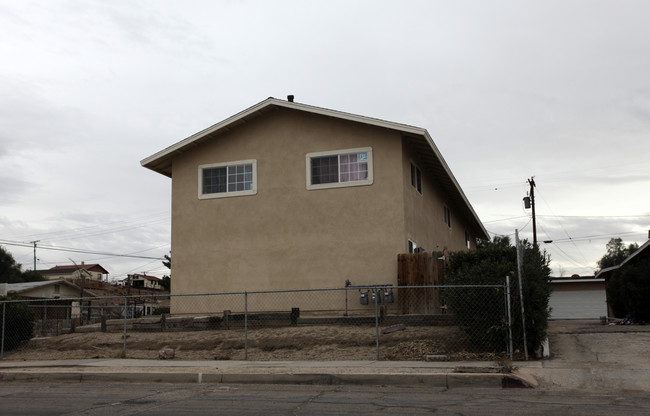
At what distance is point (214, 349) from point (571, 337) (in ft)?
29.4

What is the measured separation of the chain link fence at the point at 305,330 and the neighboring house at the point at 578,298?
2311cm

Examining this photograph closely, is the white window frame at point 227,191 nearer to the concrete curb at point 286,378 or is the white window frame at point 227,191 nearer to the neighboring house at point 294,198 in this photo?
the neighboring house at point 294,198

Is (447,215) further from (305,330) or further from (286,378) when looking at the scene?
(286,378)

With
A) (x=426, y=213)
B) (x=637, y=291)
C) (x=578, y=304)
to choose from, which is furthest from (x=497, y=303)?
(x=578, y=304)

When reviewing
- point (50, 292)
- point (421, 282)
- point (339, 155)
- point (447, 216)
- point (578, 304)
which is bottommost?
point (578, 304)

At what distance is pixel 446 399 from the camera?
914cm

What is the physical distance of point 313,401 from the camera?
9.14 m

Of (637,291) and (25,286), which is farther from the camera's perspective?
(25,286)

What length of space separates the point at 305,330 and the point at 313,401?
24.8ft

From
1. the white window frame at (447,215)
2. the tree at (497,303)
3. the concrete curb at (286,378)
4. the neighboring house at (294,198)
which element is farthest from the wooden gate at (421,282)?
the white window frame at (447,215)

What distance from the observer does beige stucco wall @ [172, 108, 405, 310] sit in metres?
19.7

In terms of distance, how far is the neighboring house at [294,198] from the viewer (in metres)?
19.8

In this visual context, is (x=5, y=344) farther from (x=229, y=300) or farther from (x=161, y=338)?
(x=229, y=300)

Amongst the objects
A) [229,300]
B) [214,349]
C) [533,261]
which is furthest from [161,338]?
[533,261]
